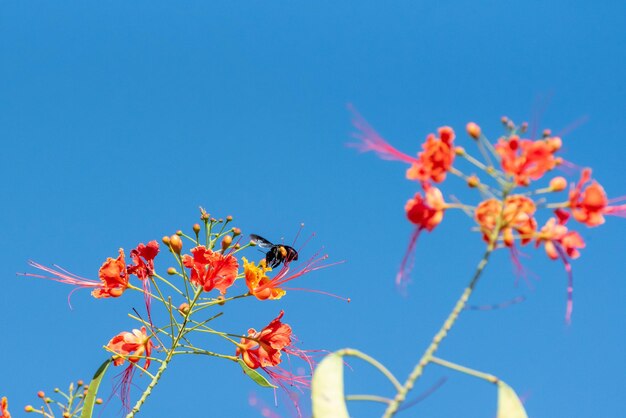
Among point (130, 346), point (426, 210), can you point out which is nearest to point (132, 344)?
point (130, 346)

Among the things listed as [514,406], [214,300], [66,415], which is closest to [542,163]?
[514,406]

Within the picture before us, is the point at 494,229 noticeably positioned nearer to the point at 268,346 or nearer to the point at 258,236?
the point at 268,346

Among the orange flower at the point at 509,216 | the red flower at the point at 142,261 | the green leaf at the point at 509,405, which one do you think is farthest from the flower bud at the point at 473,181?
the red flower at the point at 142,261

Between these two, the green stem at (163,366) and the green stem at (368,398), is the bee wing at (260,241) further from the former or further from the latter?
the green stem at (368,398)

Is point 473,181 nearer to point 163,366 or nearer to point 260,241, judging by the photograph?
point 163,366

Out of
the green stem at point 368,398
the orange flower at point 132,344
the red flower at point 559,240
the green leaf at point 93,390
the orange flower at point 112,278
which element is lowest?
the green stem at point 368,398

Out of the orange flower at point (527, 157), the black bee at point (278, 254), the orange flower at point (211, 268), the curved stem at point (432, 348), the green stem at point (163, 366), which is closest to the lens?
the curved stem at point (432, 348)
